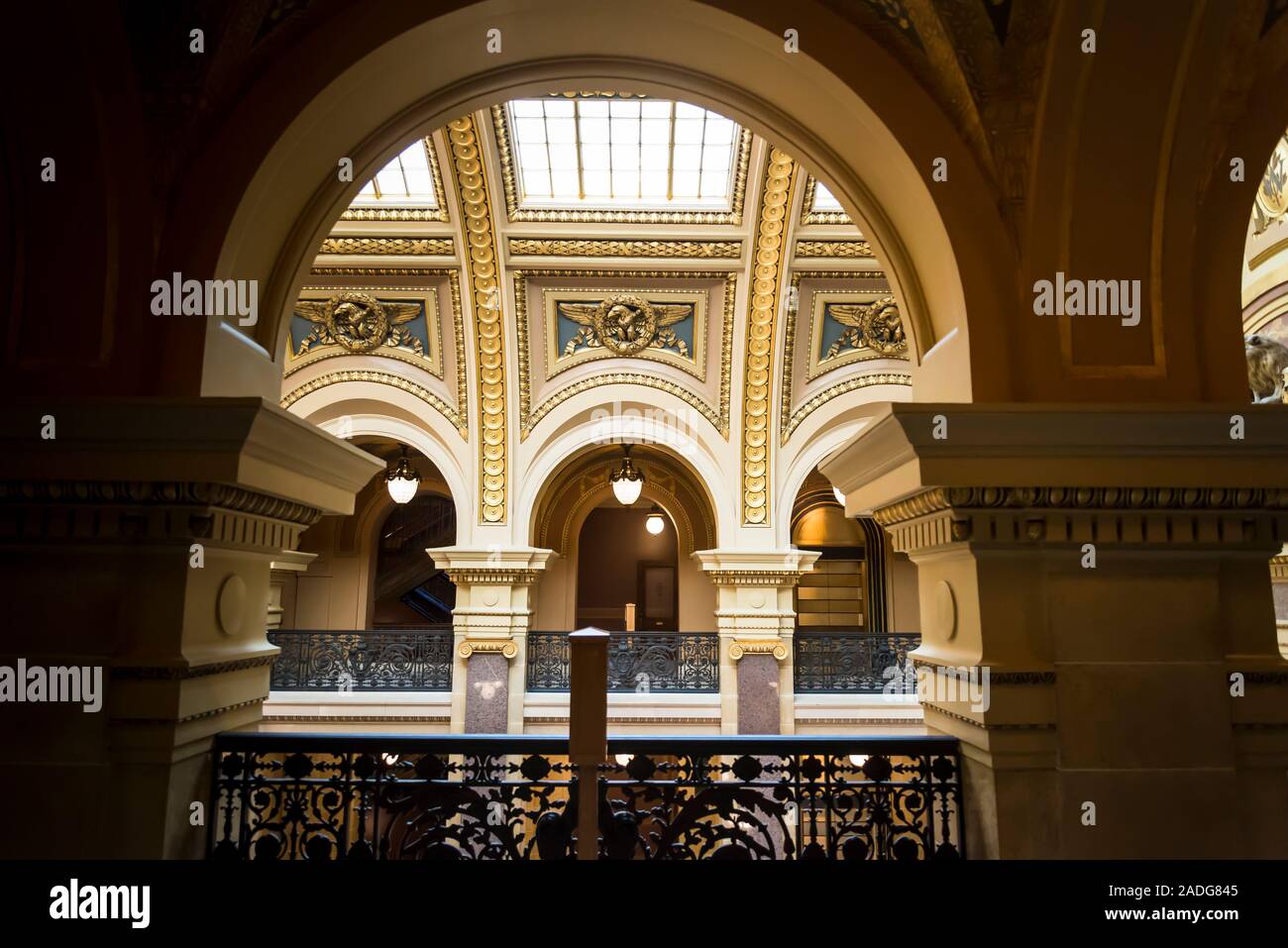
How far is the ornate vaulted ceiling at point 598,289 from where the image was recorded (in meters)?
8.35

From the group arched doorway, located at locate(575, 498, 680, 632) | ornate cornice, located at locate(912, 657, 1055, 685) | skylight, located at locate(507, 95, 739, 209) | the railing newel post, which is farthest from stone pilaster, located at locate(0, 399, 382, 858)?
arched doorway, located at locate(575, 498, 680, 632)

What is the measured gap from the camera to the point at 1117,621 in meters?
2.58

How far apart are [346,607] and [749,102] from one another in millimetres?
12154

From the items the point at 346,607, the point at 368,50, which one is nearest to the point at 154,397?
the point at 368,50

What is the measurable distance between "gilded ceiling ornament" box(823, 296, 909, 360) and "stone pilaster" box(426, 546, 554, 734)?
4267mm

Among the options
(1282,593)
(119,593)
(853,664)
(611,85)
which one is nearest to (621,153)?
(611,85)

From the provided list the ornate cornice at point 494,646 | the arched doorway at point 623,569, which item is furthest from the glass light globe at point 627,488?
the arched doorway at point 623,569

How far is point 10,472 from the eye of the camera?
2406 millimetres

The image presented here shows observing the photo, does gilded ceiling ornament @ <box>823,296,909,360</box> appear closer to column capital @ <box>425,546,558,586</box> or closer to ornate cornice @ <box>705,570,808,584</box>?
ornate cornice @ <box>705,570,808,584</box>

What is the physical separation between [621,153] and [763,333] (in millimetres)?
2466

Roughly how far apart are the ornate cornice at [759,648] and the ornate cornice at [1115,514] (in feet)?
22.5

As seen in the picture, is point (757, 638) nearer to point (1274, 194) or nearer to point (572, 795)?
point (1274, 194)
